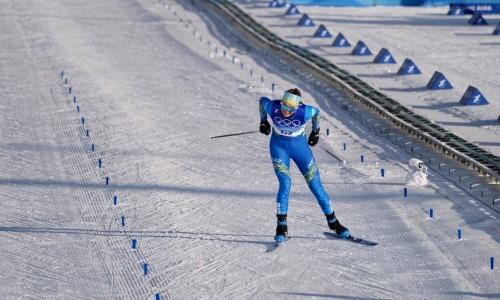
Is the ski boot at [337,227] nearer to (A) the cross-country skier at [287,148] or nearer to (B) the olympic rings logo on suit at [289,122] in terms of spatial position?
(A) the cross-country skier at [287,148]

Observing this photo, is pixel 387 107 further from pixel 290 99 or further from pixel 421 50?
pixel 290 99

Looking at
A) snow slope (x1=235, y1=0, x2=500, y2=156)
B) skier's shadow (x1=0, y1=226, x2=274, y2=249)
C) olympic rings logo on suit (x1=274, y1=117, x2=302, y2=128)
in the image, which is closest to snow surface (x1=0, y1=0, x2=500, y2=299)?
skier's shadow (x1=0, y1=226, x2=274, y2=249)

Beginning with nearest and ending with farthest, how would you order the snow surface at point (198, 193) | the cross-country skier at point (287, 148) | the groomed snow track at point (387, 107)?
the snow surface at point (198, 193) < the cross-country skier at point (287, 148) < the groomed snow track at point (387, 107)

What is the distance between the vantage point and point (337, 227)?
12.1 metres

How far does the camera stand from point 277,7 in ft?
109

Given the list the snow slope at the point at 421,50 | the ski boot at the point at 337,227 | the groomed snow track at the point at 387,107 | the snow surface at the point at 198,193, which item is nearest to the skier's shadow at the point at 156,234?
the snow surface at the point at 198,193

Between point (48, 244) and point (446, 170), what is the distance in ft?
21.1

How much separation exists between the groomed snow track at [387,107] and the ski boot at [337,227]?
3516 mm

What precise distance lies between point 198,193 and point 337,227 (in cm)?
271

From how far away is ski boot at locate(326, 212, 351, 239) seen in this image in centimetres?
1209

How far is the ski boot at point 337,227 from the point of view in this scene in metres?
12.1

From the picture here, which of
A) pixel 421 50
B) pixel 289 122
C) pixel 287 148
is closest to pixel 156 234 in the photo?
pixel 287 148

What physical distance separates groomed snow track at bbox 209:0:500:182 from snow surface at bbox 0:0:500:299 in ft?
2.08

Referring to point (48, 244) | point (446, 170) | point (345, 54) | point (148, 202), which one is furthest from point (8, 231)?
point (345, 54)
